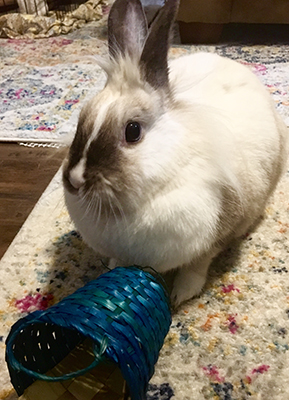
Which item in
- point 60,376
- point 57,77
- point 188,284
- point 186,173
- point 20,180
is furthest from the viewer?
point 57,77

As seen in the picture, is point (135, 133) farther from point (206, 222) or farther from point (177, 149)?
point (206, 222)

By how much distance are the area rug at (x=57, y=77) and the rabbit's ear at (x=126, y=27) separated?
0.66 metres

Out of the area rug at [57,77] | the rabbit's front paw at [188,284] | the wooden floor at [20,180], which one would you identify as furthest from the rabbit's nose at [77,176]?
the area rug at [57,77]

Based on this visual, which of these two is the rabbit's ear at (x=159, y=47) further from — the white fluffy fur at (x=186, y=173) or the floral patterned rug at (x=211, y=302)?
the floral patterned rug at (x=211, y=302)

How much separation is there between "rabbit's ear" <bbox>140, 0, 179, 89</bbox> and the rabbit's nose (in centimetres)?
21

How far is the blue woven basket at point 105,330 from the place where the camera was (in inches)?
24.0

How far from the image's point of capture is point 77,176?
0.69m

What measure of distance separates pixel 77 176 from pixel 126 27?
0.32 metres

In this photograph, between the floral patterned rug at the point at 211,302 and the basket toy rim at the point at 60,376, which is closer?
the basket toy rim at the point at 60,376

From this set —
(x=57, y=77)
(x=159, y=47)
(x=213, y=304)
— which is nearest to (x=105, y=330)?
(x=213, y=304)

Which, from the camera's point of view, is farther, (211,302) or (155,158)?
(211,302)

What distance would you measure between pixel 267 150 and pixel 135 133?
0.36 m

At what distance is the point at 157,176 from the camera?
71cm

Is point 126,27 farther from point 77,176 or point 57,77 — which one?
point 57,77
